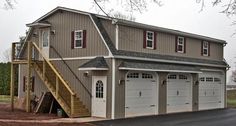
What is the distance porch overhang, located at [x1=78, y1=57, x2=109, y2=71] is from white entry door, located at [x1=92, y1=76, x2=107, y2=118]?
2.54 ft

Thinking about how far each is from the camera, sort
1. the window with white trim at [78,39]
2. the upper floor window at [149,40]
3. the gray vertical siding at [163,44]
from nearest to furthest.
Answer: the gray vertical siding at [163,44] → the window with white trim at [78,39] → the upper floor window at [149,40]

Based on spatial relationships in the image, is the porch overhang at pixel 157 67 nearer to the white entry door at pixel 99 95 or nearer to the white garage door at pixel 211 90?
the white entry door at pixel 99 95

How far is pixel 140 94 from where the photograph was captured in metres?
25.2

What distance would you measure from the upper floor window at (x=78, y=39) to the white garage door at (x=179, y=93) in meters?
6.58

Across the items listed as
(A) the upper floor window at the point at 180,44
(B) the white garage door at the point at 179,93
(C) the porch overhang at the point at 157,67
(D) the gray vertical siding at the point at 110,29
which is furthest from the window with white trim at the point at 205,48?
(D) the gray vertical siding at the point at 110,29

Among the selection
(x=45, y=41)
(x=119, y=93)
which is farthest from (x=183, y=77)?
(x=45, y=41)

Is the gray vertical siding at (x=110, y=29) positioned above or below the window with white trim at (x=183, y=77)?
above

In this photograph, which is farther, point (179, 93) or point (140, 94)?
point (179, 93)

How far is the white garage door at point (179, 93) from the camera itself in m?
27.8

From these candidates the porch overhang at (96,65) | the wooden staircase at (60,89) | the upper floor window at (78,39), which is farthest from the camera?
the upper floor window at (78,39)

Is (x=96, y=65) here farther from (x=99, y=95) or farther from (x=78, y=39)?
(x=78, y=39)

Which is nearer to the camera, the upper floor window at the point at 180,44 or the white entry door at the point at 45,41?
the white entry door at the point at 45,41

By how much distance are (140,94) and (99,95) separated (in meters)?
2.88

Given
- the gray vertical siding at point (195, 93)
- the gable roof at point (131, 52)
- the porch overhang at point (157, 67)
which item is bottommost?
the gray vertical siding at point (195, 93)
